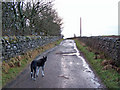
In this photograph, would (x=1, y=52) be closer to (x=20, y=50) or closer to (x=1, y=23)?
(x=20, y=50)

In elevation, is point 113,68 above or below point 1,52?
below

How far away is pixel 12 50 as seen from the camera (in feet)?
30.9

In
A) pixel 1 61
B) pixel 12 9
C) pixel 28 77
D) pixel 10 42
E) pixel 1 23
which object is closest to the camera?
pixel 28 77

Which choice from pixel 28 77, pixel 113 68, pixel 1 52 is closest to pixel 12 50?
pixel 1 52

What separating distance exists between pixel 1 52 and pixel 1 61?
1.53 ft

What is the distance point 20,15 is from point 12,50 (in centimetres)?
935

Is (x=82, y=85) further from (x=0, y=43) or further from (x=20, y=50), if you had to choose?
(x=20, y=50)

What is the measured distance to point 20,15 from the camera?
17781mm

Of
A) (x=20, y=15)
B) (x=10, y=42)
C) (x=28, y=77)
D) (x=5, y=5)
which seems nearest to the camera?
(x=28, y=77)

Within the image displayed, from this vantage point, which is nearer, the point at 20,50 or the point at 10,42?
the point at 10,42

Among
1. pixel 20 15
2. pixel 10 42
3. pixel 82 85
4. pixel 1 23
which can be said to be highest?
pixel 20 15

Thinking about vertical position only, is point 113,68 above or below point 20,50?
below

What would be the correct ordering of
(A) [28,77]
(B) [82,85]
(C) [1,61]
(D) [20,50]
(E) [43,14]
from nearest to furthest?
1. (B) [82,85]
2. (A) [28,77]
3. (C) [1,61]
4. (D) [20,50]
5. (E) [43,14]

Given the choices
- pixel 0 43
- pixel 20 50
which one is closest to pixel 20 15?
pixel 20 50
